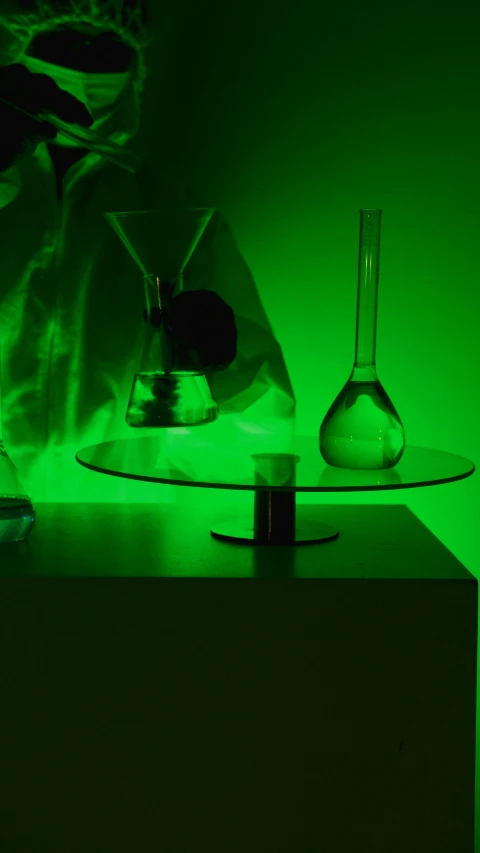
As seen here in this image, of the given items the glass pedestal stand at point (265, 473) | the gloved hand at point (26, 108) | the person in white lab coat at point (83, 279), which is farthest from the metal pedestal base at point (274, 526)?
the gloved hand at point (26, 108)

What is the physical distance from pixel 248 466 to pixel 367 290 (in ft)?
0.80

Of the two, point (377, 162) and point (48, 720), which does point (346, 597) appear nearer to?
point (48, 720)

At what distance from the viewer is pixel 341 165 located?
4.48ft

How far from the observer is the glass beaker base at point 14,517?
1.07 m

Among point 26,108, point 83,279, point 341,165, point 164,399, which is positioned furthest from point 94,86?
point 164,399

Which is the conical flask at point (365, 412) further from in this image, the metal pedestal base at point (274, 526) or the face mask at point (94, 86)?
the face mask at point (94, 86)

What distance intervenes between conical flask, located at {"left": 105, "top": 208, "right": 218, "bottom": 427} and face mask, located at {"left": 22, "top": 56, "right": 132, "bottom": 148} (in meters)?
0.16

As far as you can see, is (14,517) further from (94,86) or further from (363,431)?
(94,86)

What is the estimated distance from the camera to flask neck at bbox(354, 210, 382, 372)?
3.45ft

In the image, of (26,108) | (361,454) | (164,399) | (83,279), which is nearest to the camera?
(361,454)

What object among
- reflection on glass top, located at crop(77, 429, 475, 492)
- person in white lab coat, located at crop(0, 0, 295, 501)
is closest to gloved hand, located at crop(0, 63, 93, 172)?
person in white lab coat, located at crop(0, 0, 295, 501)

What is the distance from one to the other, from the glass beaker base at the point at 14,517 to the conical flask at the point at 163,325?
17 cm

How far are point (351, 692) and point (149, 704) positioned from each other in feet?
0.68

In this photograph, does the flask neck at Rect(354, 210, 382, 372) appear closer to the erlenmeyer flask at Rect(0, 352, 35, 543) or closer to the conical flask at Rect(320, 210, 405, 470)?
the conical flask at Rect(320, 210, 405, 470)
